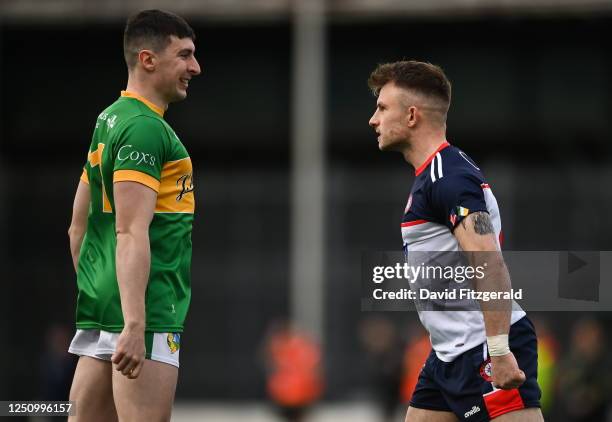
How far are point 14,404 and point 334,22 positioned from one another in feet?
61.3

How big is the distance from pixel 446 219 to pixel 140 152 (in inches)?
59.1

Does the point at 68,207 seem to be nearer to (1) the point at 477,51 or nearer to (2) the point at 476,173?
(1) the point at 477,51

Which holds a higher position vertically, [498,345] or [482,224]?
[482,224]

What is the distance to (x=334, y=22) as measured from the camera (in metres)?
25.1

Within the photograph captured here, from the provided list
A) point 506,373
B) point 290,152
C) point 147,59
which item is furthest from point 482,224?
point 290,152

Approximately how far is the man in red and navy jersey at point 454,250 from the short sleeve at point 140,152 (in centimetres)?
126

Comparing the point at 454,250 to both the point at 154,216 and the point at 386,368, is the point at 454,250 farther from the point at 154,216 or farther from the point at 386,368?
the point at 386,368

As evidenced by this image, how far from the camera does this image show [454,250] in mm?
6082

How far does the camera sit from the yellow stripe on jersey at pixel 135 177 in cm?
563

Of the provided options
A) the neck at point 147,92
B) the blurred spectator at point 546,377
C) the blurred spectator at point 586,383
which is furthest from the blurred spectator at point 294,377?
the neck at point 147,92

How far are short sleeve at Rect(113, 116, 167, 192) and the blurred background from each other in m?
18.4

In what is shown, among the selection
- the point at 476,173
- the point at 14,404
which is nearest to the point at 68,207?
the point at 14,404

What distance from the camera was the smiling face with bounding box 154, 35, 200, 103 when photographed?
6.03 m

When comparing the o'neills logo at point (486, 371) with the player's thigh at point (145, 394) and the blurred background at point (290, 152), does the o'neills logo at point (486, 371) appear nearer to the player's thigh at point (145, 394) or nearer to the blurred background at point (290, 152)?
the player's thigh at point (145, 394)
